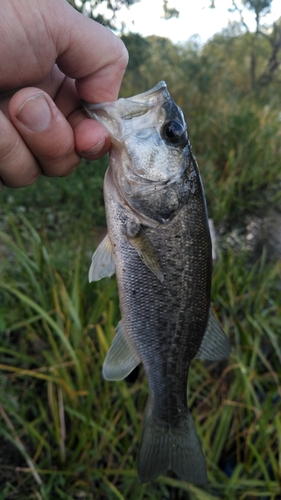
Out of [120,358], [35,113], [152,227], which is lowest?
[120,358]

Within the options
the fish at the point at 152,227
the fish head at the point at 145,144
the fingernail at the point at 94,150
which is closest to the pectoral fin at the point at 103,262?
the fish at the point at 152,227

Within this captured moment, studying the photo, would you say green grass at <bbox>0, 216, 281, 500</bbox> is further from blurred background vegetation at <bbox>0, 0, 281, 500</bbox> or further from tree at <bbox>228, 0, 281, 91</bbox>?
tree at <bbox>228, 0, 281, 91</bbox>

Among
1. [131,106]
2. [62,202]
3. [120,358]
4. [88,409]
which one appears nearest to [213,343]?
[120,358]

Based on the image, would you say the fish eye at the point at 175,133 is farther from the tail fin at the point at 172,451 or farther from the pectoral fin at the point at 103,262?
the tail fin at the point at 172,451

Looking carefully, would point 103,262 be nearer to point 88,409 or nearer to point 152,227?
point 152,227

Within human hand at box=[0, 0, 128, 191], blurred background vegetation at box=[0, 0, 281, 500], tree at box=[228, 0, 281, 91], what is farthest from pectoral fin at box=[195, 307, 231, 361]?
tree at box=[228, 0, 281, 91]

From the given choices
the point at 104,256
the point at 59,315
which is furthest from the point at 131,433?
the point at 104,256

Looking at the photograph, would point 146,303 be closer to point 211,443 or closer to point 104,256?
point 104,256
